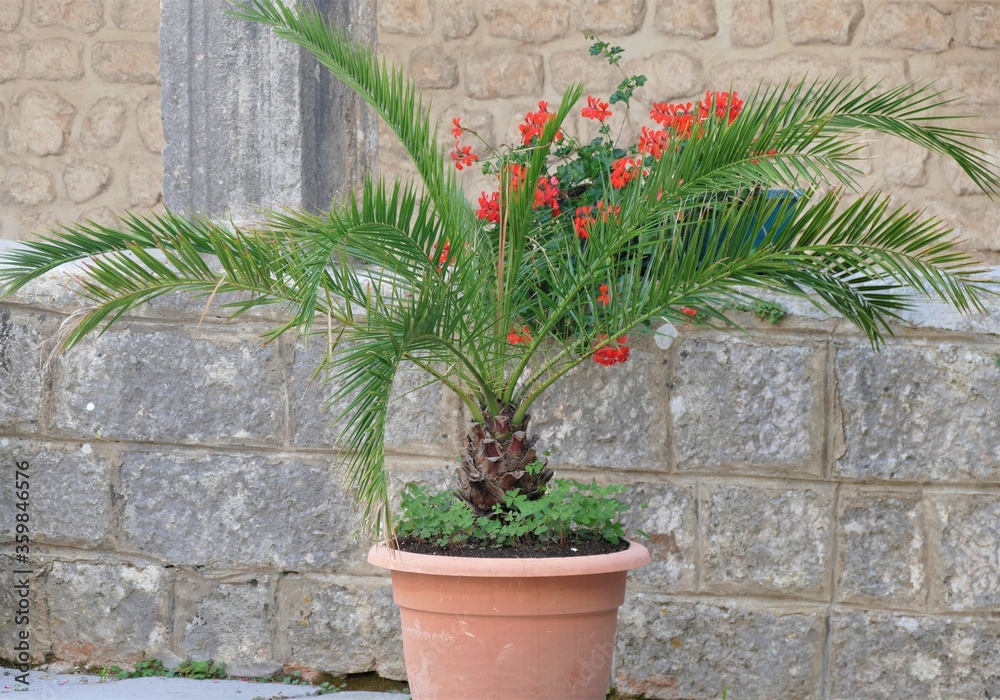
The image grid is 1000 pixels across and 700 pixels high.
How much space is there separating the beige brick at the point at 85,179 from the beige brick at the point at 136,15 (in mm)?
623

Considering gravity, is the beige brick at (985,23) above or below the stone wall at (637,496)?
above

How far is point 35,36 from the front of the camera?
207 inches

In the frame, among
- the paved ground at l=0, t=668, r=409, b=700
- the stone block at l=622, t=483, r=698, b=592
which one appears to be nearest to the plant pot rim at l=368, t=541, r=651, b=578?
the stone block at l=622, t=483, r=698, b=592

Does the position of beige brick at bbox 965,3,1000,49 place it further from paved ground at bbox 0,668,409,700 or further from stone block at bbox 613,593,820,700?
paved ground at bbox 0,668,409,700

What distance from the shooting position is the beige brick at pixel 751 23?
15.9 feet

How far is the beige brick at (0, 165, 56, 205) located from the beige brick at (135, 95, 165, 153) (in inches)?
19.1

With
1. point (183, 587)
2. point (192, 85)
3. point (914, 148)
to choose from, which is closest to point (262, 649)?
point (183, 587)

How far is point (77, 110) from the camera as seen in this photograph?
17.4 feet

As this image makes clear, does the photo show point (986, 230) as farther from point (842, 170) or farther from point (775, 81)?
point (842, 170)

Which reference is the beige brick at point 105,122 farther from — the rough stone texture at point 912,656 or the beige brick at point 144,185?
the rough stone texture at point 912,656

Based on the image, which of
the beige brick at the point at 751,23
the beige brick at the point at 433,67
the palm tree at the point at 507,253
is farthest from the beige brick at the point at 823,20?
the palm tree at the point at 507,253

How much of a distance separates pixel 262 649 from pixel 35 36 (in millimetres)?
3238

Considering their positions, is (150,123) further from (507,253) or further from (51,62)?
(507,253)

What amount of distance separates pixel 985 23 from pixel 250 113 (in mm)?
3025
